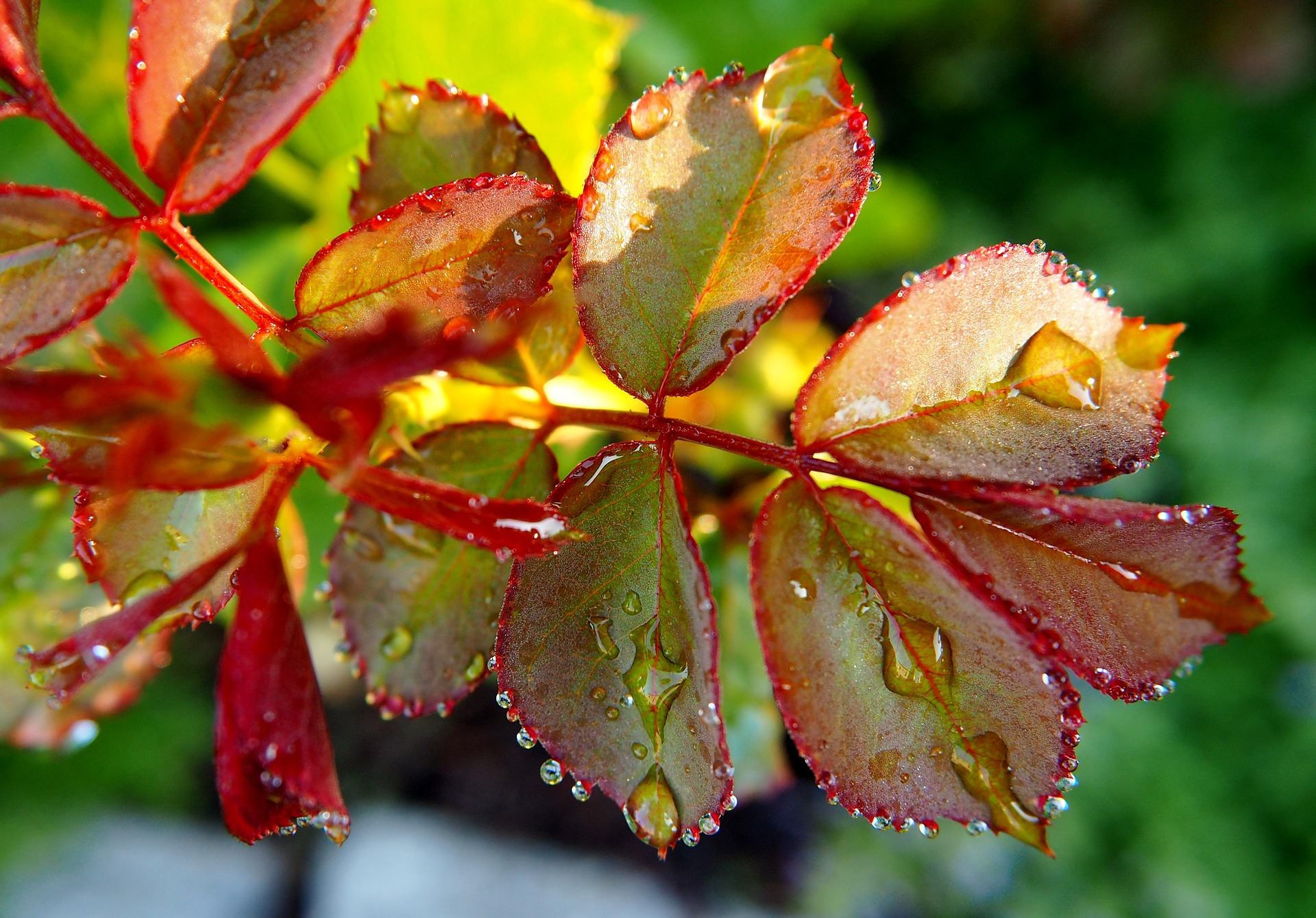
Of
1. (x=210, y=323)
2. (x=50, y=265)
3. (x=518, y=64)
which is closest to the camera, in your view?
(x=210, y=323)

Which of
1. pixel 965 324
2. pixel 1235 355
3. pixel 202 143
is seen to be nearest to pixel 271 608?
pixel 202 143

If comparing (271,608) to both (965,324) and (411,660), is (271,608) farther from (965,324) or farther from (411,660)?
(965,324)

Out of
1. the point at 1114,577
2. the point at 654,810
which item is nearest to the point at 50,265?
the point at 654,810

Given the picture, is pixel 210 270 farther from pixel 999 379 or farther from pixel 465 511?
pixel 999 379

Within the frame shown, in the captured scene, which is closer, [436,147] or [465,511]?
[465,511]

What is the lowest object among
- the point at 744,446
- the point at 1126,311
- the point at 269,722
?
the point at 269,722

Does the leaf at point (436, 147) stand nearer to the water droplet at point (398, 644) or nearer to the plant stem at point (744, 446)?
the plant stem at point (744, 446)
